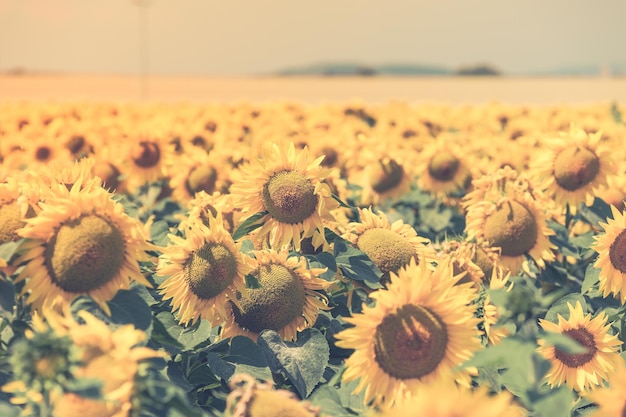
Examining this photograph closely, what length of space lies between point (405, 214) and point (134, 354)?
480 centimetres

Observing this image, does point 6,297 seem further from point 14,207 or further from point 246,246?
point 246,246

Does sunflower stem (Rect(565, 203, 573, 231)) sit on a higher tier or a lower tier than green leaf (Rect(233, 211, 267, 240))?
lower

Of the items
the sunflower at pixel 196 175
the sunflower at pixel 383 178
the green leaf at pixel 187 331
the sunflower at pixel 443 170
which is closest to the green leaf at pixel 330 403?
the green leaf at pixel 187 331

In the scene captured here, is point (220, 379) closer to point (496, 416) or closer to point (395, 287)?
point (395, 287)

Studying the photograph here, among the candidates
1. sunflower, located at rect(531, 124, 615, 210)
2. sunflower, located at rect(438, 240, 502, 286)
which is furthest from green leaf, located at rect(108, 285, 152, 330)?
sunflower, located at rect(531, 124, 615, 210)

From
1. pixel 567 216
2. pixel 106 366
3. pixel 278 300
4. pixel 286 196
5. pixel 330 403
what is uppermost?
pixel 286 196

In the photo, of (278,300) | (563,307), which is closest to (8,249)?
(278,300)

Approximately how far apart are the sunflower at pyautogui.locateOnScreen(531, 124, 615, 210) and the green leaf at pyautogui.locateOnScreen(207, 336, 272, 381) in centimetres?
284

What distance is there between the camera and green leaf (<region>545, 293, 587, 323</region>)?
383cm

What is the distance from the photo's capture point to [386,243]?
3.36 metres

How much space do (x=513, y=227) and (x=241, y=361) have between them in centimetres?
217

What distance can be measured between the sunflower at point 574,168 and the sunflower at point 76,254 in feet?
10.9

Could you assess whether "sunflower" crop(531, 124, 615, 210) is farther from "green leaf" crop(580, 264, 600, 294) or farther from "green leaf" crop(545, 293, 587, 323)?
"green leaf" crop(545, 293, 587, 323)

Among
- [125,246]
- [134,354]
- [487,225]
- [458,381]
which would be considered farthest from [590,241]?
[134,354]
